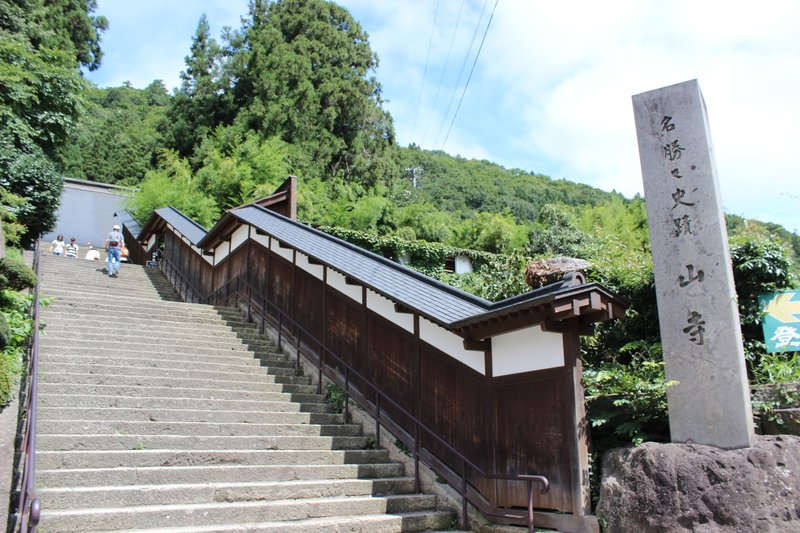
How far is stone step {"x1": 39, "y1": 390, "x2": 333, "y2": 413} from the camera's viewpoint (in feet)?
22.8

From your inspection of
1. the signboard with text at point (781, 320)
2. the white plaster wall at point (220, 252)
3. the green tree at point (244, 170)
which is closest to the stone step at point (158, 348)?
the white plaster wall at point (220, 252)

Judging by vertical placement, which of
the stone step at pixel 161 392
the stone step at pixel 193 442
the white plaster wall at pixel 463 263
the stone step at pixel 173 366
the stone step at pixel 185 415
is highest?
the white plaster wall at pixel 463 263

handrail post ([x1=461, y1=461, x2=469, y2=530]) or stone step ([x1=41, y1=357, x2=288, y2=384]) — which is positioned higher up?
stone step ([x1=41, y1=357, x2=288, y2=384])

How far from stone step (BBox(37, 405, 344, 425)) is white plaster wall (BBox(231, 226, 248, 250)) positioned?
22.5 feet

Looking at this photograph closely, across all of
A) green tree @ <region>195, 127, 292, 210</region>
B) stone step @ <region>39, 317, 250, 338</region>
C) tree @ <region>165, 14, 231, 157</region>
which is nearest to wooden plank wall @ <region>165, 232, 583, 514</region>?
stone step @ <region>39, 317, 250, 338</region>

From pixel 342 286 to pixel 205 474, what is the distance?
4282 mm

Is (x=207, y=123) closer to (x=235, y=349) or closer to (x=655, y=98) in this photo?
(x=235, y=349)

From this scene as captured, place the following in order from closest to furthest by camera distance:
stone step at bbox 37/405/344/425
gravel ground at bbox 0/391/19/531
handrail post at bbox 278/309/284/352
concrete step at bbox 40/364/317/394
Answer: gravel ground at bbox 0/391/19/531 → stone step at bbox 37/405/344/425 → concrete step at bbox 40/364/317/394 → handrail post at bbox 278/309/284/352

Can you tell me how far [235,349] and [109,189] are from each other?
26775 mm

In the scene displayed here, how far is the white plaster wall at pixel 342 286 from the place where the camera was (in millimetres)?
9367

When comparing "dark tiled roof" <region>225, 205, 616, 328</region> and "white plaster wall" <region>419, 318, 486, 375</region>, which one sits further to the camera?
"white plaster wall" <region>419, 318, 486, 375</region>

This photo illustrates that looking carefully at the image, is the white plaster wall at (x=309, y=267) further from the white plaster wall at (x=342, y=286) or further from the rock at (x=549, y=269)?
the rock at (x=549, y=269)

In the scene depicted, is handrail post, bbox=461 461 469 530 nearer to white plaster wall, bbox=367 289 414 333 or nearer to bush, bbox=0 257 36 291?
white plaster wall, bbox=367 289 414 333

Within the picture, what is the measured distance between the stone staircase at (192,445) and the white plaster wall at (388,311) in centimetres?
161
